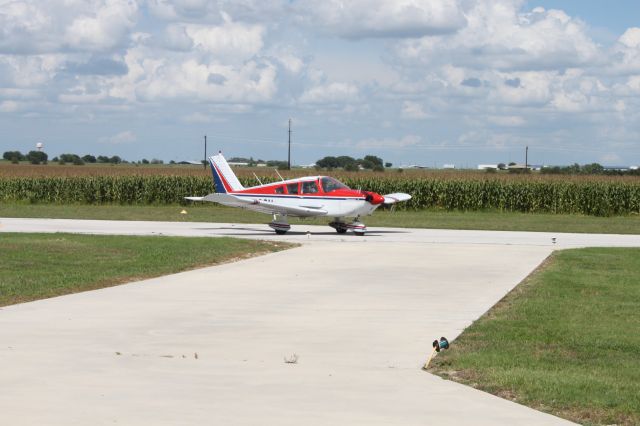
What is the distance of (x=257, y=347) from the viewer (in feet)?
36.6

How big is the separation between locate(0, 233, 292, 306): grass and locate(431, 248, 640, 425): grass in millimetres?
6908

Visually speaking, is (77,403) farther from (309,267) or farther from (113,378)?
(309,267)

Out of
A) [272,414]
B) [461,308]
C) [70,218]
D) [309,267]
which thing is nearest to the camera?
[272,414]

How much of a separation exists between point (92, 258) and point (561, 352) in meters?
13.2

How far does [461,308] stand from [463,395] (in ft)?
19.5

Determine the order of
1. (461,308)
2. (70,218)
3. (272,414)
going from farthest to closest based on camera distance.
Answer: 1. (70,218)
2. (461,308)
3. (272,414)

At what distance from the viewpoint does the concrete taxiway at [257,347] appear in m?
8.16

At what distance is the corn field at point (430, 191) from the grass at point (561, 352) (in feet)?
100

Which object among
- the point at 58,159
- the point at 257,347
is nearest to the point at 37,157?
the point at 58,159

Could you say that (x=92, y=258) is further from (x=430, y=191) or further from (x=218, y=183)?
(x=430, y=191)

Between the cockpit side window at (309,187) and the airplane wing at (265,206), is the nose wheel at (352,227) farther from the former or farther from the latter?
the cockpit side window at (309,187)

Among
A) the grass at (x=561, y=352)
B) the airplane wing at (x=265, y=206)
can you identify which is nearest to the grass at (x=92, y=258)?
the airplane wing at (x=265, y=206)

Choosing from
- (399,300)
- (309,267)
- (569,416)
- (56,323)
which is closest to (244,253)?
(309,267)

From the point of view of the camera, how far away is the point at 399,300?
51.2 ft
